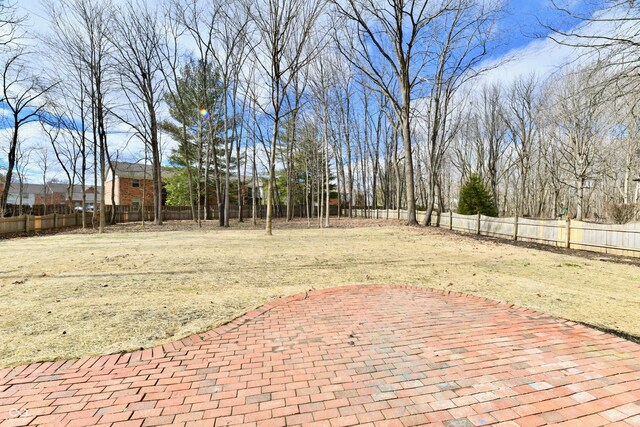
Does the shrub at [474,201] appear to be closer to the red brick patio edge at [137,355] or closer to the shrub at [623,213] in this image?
the shrub at [623,213]

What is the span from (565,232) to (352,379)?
11.6 m

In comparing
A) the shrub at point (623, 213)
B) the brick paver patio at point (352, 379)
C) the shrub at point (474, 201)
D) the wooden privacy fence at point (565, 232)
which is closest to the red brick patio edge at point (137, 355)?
the brick paver patio at point (352, 379)

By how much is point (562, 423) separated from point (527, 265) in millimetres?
6106

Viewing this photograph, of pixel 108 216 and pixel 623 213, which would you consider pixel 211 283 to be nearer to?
pixel 623 213

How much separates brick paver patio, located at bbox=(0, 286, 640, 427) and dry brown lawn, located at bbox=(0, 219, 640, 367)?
0.51m

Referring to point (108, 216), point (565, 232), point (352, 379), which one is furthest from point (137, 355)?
point (108, 216)

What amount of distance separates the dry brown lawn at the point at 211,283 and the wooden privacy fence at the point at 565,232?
80.6 inches

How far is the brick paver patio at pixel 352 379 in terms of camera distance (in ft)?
6.13

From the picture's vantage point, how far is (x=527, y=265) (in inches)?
275

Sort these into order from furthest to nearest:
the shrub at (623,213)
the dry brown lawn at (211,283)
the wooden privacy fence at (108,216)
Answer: the wooden privacy fence at (108,216), the shrub at (623,213), the dry brown lawn at (211,283)

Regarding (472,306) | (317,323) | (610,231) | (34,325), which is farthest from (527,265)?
(34,325)

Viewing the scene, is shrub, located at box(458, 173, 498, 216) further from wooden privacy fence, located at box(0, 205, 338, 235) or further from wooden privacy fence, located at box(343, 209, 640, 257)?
wooden privacy fence, located at box(0, 205, 338, 235)

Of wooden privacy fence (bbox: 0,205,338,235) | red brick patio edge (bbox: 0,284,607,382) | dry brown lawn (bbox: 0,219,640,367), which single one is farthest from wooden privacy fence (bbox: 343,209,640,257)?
wooden privacy fence (bbox: 0,205,338,235)

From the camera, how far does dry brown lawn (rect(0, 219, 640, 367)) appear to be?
126 inches
